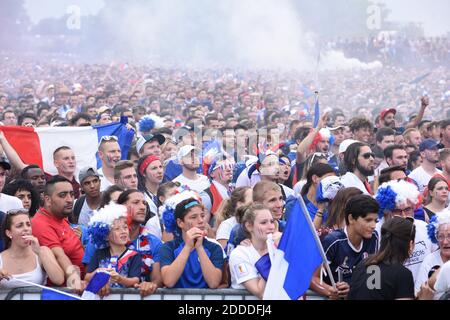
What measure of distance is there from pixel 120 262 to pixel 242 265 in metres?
0.83

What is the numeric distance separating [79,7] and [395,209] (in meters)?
38.6

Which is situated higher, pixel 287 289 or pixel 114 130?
pixel 114 130

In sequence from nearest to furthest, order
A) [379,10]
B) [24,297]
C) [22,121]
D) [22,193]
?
[24,297], [22,193], [22,121], [379,10]

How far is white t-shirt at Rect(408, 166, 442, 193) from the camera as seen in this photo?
985cm

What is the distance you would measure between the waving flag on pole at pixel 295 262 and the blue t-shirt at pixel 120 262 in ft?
3.17

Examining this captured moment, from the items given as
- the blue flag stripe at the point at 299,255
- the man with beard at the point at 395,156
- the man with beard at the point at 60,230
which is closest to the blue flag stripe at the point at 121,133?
the man with beard at the point at 395,156

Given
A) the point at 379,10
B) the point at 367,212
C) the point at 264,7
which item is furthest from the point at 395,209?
the point at 264,7

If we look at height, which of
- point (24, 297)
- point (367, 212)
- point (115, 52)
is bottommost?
point (24, 297)

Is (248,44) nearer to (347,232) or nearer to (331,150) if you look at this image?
(331,150)

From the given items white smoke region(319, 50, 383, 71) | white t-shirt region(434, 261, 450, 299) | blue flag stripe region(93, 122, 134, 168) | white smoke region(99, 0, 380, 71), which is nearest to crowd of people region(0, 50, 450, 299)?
white t-shirt region(434, 261, 450, 299)

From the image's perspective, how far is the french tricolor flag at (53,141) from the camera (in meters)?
10.0

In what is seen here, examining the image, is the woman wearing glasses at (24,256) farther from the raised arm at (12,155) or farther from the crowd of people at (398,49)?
the crowd of people at (398,49)

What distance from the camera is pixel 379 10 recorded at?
1599 inches

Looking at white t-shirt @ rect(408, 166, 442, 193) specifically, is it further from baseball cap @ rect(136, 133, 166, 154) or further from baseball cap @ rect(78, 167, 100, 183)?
baseball cap @ rect(78, 167, 100, 183)
